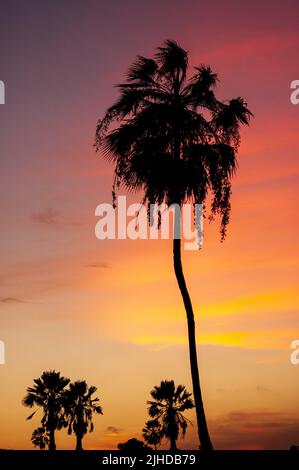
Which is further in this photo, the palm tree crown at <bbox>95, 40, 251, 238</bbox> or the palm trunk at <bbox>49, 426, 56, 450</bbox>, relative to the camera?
the palm trunk at <bbox>49, 426, 56, 450</bbox>

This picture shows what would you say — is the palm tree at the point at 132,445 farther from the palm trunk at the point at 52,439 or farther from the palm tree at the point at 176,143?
the palm trunk at the point at 52,439

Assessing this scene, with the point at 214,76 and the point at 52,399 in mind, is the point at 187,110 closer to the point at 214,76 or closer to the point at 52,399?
the point at 214,76

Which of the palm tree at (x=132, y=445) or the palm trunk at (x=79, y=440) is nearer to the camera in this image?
the palm tree at (x=132, y=445)

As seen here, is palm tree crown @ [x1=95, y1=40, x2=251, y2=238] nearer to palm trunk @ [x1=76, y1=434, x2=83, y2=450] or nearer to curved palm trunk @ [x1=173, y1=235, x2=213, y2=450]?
curved palm trunk @ [x1=173, y1=235, x2=213, y2=450]

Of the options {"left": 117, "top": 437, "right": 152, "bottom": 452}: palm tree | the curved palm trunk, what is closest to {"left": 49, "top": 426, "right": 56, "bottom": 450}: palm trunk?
{"left": 117, "top": 437, "right": 152, "bottom": 452}: palm tree

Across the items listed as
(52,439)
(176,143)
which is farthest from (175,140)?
(52,439)

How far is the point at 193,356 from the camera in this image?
2869cm

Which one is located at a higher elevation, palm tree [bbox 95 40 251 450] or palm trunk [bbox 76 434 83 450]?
palm tree [bbox 95 40 251 450]

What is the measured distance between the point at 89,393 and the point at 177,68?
69854mm

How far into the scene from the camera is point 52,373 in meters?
91.3

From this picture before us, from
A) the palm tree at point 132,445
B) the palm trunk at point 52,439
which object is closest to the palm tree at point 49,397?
the palm trunk at point 52,439

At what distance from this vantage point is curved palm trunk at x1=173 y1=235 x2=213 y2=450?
28.0 meters

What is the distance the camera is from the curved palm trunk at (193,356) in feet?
91.7
